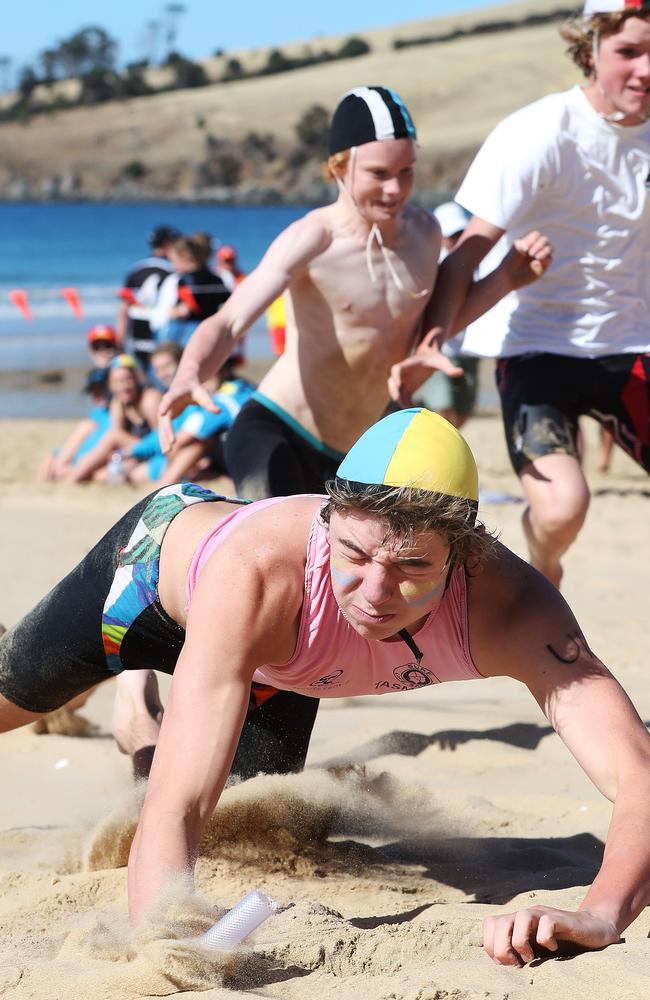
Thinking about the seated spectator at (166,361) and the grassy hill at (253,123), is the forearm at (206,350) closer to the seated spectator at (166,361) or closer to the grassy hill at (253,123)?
the seated spectator at (166,361)

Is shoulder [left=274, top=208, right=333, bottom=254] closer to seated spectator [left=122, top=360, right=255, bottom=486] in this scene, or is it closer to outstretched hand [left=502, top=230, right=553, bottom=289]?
outstretched hand [left=502, top=230, right=553, bottom=289]

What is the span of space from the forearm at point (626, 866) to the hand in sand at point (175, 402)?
66.5 inches

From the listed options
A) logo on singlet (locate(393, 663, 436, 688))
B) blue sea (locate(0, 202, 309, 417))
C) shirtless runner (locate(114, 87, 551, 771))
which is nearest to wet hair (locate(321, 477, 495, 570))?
logo on singlet (locate(393, 663, 436, 688))

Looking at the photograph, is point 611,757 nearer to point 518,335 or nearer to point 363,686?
point 363,686

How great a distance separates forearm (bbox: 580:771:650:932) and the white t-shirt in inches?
90.8

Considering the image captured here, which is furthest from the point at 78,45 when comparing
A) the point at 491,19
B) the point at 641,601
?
the point at 641,601

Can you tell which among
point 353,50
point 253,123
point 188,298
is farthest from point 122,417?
point 353,50

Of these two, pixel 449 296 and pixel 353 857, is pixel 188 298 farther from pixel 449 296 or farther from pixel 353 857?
pixel 353 857

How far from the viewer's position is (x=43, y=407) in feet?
46.2

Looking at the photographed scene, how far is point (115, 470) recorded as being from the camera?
31.4 ft

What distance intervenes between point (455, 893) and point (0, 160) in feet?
285

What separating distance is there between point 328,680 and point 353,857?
908 millimetres

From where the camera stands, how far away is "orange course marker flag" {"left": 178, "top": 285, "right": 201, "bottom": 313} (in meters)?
10.3

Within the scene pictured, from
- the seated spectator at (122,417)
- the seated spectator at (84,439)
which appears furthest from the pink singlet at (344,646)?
the seated spectator at (84,439)
